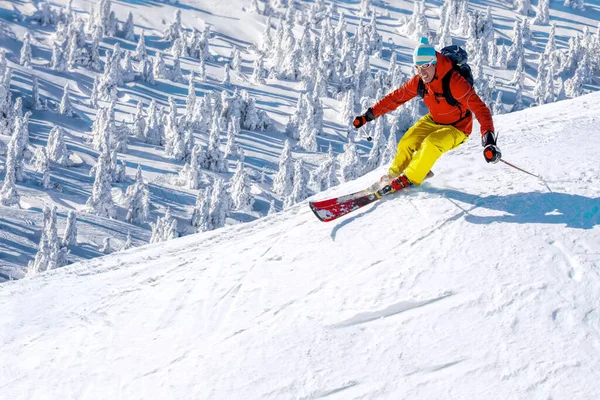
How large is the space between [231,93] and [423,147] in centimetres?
11110

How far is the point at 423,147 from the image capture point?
417 inches

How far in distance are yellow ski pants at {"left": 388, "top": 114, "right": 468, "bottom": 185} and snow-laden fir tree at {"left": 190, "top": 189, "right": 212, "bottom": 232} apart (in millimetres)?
67727

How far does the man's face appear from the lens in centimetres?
1025

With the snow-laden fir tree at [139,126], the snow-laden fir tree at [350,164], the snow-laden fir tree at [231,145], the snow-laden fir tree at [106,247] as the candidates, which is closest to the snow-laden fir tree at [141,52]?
the snow-laden fir tree at [139,126]

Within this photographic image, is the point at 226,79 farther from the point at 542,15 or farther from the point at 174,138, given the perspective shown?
the point at 542,15

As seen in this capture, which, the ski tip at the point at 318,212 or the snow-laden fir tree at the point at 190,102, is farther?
the snow-laden fir tree at the point at 190,102

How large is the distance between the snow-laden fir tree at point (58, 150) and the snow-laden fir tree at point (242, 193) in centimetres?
2251

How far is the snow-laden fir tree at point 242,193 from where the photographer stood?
8488cm

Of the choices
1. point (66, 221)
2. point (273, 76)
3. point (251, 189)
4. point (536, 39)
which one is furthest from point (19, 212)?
point (536, 39)


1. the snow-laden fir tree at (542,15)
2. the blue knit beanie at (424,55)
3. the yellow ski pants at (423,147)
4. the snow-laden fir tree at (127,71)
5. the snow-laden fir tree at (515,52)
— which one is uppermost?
the blue knit beanie at (424,55)

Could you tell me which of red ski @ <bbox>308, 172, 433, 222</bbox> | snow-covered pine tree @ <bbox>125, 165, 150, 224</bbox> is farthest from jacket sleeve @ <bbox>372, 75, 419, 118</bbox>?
snow-covered pine tree @ <bbox>125, 165, 150, 224</bbox>

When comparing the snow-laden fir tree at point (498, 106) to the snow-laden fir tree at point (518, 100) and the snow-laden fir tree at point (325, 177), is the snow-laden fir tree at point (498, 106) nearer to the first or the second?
the snow-laden fir tree at point (518, 100)

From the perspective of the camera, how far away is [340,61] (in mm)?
128000

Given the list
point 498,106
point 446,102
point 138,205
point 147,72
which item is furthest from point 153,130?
point 446,102
